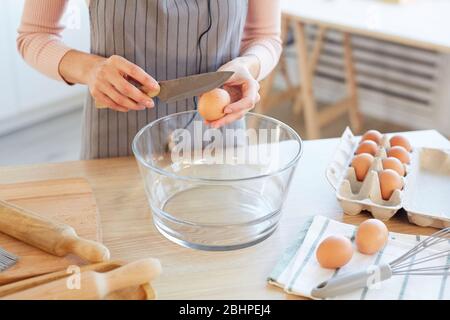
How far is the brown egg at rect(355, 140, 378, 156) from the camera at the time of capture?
1121 mm

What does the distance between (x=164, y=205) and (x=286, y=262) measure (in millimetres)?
253

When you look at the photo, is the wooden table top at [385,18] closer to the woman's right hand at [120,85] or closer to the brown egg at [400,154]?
the brown egg at [400,154]

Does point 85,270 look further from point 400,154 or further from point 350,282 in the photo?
point 400,154

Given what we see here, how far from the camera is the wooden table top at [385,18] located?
2178mm

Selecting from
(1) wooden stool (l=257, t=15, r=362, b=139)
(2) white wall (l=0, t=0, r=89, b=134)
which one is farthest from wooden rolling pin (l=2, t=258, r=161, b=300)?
(2) white wall (l=0, t=0, r=89, b=134)

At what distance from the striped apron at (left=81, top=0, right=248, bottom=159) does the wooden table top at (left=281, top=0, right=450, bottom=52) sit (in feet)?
3.71

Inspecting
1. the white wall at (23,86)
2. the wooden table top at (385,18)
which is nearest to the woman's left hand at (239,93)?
the wooden table top at (385,18)

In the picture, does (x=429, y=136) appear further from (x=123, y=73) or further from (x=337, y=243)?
(x=123, y=73)

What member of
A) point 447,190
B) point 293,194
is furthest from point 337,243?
point 447,190

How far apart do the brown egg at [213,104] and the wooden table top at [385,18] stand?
1321 millimetres

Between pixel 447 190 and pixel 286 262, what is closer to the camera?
pixel 286 262

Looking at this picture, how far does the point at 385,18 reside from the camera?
7.82 feet

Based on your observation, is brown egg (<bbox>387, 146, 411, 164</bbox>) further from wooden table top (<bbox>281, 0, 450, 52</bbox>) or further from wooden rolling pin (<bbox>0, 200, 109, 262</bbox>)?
wooden table top (<bbox>281, 0, 450, 52</bbox>)
